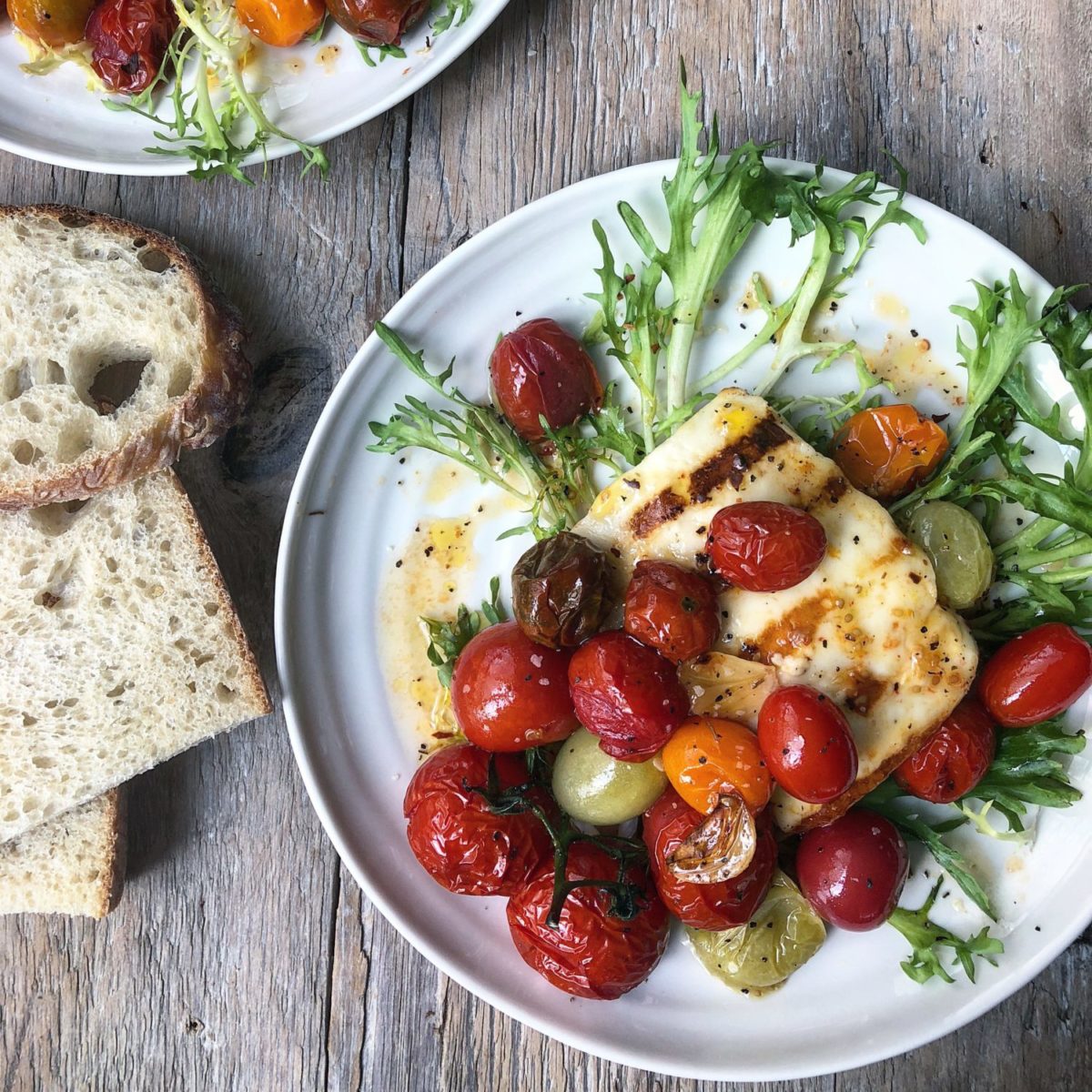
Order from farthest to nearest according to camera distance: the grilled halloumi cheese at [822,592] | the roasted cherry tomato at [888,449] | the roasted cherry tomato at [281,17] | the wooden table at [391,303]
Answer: the wooden table at [391,303]
the roasted cherry tomato at [281,17]
the roasted cherry tomato at [888,449]
the grilled halloumi cheese at [822,592]

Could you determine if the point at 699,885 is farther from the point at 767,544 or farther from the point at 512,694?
the point at 767,544

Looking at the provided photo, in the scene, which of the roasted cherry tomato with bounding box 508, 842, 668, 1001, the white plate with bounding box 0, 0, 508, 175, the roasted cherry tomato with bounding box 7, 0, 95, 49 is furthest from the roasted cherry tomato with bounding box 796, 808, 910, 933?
the roasted cherry tomato with bounding box 7, 0, 95, 49

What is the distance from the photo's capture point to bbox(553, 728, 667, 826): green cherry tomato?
1812mm

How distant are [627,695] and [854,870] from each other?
1.85ft

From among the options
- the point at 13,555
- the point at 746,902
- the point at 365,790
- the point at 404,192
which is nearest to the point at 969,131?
the point at 404,192

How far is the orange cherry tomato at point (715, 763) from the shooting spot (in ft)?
5.65

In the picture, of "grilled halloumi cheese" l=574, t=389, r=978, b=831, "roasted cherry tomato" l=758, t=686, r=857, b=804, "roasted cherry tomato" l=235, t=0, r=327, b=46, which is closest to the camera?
"roasted cherry tomato" l=758, t=686, r=857, b=804

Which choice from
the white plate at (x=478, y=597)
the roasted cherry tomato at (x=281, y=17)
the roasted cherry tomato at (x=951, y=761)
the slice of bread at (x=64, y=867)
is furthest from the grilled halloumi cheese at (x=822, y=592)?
the slice of bread at (x=64, y=867)

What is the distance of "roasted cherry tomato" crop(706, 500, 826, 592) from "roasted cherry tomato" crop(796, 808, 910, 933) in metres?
0.51

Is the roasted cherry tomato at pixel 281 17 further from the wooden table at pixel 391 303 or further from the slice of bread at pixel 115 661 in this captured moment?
the slice of bread at pixel 115 661

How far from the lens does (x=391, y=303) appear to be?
86.1 inches

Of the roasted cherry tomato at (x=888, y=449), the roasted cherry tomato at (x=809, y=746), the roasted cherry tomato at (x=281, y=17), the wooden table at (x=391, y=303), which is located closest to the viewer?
the roasted cherry tomato at (x=809, y=746)

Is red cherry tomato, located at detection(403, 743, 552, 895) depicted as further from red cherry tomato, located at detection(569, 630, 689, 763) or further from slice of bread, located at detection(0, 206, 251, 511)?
slice of bread, located at detection(0, 206, 251, 511)

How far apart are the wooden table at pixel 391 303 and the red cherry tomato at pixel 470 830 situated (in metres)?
0.43
